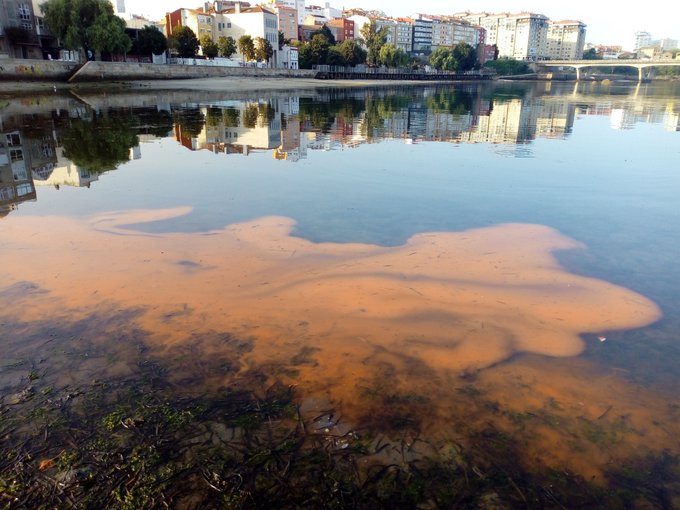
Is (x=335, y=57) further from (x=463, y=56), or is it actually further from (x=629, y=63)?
(x=629, y=63)

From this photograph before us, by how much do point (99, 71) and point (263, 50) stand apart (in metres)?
41.3

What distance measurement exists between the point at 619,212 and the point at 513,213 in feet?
5.86

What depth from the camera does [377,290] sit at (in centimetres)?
527

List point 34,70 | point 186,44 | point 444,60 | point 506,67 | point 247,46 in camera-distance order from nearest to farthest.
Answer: point 34,70 → point 186,44 → point 247,46 → point 444,60 → point 506,67

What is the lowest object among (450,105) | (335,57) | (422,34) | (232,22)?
(450,105)

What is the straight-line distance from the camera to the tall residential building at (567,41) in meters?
193

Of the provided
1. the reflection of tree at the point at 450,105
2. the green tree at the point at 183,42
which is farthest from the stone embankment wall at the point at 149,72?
the reflection of tree at the point at 450,105

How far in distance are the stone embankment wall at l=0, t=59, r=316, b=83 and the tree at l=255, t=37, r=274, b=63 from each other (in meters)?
17.8

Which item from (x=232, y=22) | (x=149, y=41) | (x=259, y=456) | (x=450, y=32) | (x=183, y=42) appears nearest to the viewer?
(x=259, y=456)

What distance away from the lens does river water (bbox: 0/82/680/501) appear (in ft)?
11.6

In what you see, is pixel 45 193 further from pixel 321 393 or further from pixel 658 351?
pixel 658 351

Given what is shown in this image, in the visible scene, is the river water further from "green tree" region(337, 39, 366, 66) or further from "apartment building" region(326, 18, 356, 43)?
"apartment building" region(326, 18, 356, 43)

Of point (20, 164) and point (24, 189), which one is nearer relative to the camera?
point (24, 189)

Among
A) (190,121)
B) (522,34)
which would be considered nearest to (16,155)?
(190,121)
